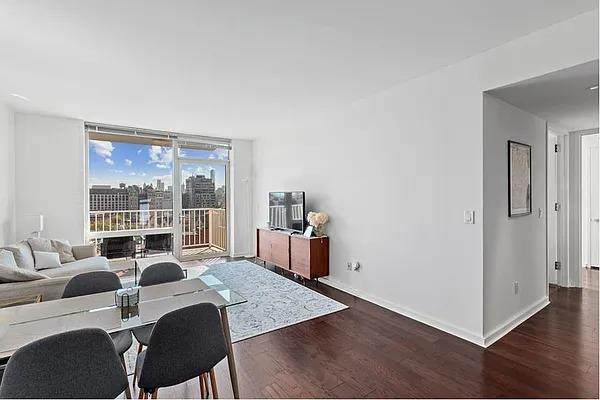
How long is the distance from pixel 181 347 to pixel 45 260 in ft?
11.6

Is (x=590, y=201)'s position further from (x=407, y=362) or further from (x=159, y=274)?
(x=159, y=274)

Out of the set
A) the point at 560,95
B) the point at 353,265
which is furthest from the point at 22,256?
the point at 560,95

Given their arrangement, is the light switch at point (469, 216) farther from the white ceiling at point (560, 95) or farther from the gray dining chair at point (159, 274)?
the gray dining chair at point (159, 274)

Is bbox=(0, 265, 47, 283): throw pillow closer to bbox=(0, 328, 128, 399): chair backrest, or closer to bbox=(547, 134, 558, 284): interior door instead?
bbox=(0, 328, 128, 399): chair backrest

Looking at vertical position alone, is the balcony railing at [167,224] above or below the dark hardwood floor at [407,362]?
above

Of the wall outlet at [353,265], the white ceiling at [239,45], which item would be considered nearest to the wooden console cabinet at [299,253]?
the wall outlet at [353,265]

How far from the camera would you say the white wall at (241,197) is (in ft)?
21.6

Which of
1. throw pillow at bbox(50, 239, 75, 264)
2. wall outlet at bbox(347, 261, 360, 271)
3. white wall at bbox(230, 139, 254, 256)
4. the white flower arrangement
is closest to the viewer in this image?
wall outlet at bbox(347, 261, 360, 271)

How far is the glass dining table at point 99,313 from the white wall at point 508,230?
2.35 metres

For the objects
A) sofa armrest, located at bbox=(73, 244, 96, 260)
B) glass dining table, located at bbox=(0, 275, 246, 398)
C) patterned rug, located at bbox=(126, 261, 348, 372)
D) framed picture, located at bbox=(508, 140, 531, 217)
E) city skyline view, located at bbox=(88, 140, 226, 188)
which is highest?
city skyline view, located at bbox=(88, 140, 226, 188)

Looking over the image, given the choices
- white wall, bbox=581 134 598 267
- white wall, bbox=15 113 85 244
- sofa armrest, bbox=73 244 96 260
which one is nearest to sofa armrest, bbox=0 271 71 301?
sofa armrest, bbox=73 244 96 260

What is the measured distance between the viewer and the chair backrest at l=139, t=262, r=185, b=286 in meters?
2.49

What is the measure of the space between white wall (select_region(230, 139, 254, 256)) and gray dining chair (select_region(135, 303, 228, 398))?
5.07 metres

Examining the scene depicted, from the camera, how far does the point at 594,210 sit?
5.45 meters
